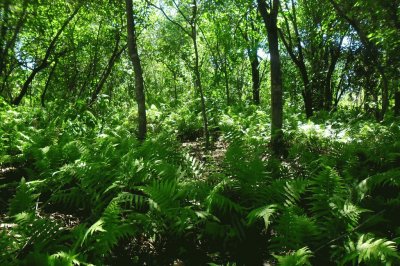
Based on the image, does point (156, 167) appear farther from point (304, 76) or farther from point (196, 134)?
point (304, 76)

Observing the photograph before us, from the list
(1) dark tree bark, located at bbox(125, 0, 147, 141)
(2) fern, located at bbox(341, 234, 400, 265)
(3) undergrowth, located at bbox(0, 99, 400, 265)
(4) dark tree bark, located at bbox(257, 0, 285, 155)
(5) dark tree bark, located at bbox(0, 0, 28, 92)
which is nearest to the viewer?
(2) fern, located at bbox(341, 234, 400, 265)

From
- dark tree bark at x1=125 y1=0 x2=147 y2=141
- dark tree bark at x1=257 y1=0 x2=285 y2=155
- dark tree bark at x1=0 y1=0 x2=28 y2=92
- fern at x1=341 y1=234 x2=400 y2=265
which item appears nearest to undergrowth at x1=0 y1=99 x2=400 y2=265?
fern at x1=341 y1=234 x2=400 y2=265

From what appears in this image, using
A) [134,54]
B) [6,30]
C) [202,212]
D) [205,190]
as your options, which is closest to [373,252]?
[202,212]

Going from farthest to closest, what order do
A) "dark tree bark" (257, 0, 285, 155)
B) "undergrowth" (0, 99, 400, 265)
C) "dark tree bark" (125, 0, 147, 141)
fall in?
1. "dark tree bark" (125, 0, 147, 141)
2. "dark tree bark" (257, 0, 285, 155)
3. "undergrowth" (0, 99, 400, 265)

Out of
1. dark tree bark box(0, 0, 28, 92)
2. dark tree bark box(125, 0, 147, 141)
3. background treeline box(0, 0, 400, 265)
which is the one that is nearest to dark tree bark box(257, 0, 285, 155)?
background treeline box(0, 0, 400, 265)

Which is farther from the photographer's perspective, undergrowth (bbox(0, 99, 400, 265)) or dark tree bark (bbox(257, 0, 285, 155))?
dark tree bark (bbox(257, 0, 285, 155))

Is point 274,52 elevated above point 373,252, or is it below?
above

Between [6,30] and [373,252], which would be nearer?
[373,252]

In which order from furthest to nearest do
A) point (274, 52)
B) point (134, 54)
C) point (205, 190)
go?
point (134, 54) < point (274, 52) < point (205, 190)

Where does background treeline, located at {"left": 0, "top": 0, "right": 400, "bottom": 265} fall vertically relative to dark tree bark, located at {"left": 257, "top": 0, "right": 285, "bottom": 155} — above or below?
below

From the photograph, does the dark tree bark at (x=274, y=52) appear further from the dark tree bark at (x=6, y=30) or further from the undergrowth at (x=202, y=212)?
the dark tree bark at (x=6, y=30)

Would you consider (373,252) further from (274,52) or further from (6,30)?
(6,30)

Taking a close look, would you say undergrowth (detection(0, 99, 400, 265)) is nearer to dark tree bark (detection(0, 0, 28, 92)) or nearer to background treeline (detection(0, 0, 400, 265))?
background treeline (detection(0, 0, 400, 265))

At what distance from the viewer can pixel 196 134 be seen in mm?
11867
